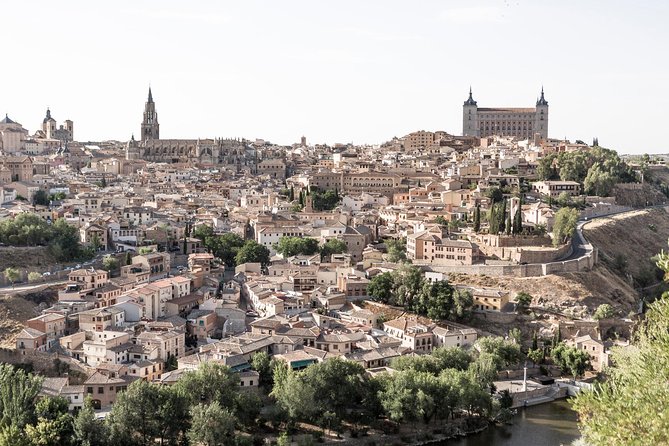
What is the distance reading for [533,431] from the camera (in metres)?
16.3

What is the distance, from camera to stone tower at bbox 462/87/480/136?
195 feet

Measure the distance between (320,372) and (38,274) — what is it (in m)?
10.4

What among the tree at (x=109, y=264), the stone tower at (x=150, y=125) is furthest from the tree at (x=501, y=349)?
the stone tower at (x=150, y=125)

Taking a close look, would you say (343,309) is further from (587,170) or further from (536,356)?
(587,170)

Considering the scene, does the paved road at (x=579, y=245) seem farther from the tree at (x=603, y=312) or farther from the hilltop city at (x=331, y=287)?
the tree at (x=603, y=312)

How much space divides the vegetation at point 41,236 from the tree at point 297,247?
5.88 meters

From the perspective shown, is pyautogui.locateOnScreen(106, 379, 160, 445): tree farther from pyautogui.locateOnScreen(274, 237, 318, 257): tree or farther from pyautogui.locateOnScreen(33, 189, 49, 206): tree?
pyautogui.locateOnScreen(33, 189, 49, 206): tree

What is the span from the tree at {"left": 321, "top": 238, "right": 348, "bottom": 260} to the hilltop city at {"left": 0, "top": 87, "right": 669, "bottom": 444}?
0.08 metres

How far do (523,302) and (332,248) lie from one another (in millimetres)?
6473

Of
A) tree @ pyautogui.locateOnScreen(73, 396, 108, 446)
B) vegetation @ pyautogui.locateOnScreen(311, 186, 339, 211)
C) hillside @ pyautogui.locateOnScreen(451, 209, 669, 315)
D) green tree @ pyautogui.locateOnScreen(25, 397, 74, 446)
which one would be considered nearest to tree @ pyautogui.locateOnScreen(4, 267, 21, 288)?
green tree @ pyautogui.locateOnScreen(25, 397, 74, 446)

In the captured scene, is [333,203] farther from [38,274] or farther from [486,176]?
[38,274]

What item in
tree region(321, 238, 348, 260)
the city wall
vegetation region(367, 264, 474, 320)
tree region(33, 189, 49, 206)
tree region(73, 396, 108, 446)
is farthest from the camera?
tree region(33, 189, 49, 206)

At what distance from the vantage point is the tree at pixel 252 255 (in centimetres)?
2506

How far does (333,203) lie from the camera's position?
1325 inches
